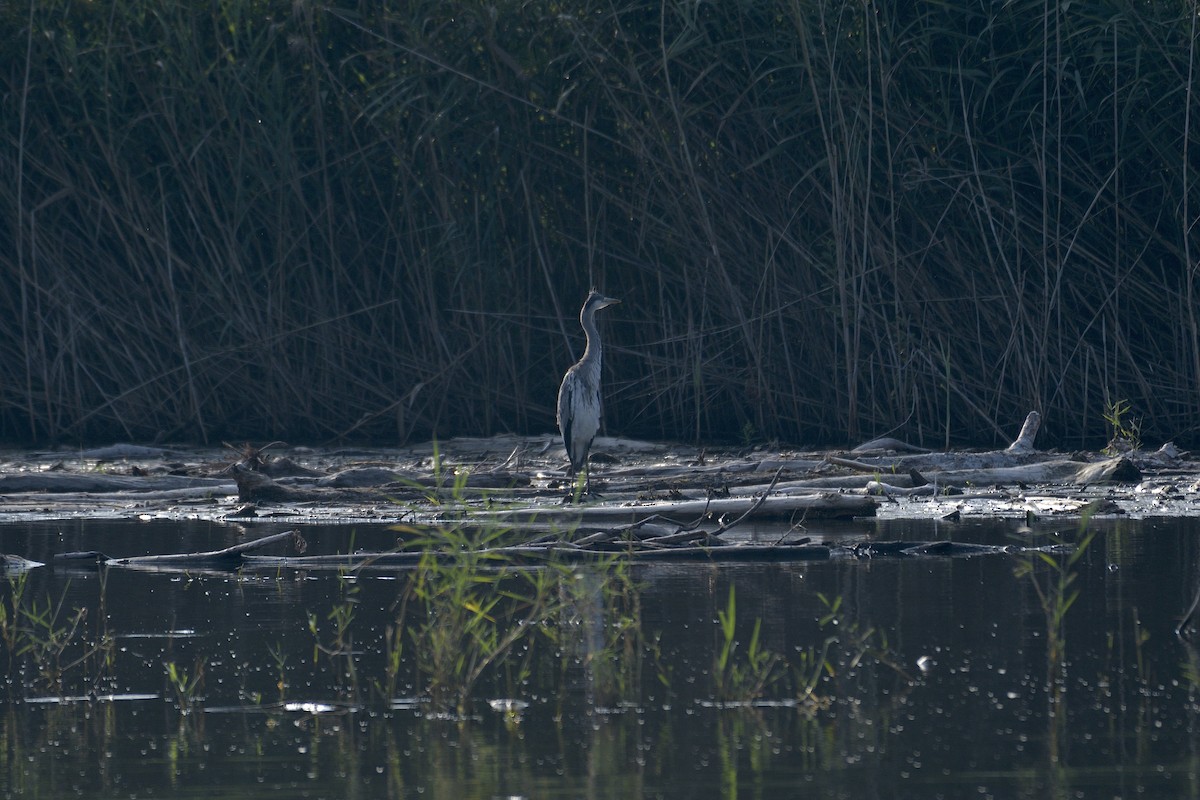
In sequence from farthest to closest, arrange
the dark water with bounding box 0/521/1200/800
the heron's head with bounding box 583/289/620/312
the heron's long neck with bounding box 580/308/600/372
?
the heron's head with bounding box 583/289/620/312 → the heron's long neck with bounding box 580/308/600/372 → the dark water with bounding box 0/521/1200/800

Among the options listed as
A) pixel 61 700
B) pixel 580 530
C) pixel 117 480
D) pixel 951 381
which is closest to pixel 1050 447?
pixel 951 381

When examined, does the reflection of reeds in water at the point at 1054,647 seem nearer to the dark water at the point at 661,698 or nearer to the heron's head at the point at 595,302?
the dark water at the point at 661,698

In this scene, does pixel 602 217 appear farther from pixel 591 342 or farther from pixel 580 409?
pixel 580 409

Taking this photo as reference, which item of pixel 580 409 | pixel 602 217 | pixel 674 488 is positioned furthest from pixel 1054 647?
pixel 602 217

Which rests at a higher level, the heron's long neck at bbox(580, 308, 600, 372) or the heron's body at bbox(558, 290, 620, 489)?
→ the heron's long neck at bbox(580, 308, 600, 372)

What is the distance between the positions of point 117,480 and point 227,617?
363 cm

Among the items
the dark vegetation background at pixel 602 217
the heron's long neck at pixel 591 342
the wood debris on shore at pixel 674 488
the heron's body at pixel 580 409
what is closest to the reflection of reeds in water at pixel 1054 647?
the wood debris on shore at pixel 674 488

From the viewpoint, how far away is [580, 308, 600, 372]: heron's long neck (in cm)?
923

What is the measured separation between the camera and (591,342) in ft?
30.9

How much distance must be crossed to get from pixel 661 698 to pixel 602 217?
7.22 m

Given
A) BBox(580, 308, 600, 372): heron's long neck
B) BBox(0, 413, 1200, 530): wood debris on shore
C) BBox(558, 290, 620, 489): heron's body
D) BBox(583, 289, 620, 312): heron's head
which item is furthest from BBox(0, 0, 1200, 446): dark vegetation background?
BBox(558, 290, 620, 489): heron's body

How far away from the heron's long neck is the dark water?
3438mm

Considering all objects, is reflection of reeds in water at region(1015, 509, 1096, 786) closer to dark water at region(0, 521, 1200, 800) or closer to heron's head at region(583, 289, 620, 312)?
dark water at region(0, 521, 1200, 800)

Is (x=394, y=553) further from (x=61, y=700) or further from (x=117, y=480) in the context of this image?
(x=117, y=480)
